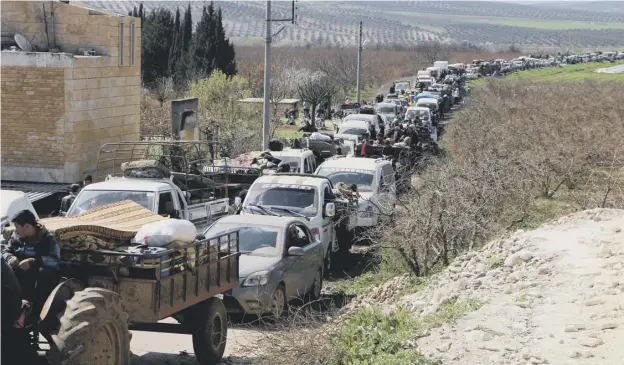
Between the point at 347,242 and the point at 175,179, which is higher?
the point at 175,179

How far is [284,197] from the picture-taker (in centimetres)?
1650

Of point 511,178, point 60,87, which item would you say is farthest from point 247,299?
point 60,87

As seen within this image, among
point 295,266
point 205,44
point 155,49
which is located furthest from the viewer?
point 205,44

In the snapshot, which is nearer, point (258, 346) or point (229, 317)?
point (258, 346)

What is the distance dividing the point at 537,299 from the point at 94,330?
15.8 feet

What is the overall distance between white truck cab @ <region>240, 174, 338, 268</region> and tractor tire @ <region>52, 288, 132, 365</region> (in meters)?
7.55

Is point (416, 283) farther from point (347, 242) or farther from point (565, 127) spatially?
point (565, 127)

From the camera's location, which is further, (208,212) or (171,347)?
(208,212)

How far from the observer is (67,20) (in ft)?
76.3

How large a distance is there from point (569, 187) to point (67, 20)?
41.6ft

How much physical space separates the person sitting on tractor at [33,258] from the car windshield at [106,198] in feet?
18.2

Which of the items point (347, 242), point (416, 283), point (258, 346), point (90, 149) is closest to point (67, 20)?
point (90, 149)

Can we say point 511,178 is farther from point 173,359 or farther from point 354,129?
point 354,129

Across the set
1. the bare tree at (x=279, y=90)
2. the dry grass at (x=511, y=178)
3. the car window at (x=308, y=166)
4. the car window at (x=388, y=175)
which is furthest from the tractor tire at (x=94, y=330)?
the bare tree at (x=279, y=90)
